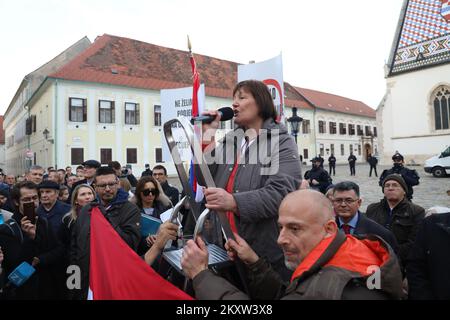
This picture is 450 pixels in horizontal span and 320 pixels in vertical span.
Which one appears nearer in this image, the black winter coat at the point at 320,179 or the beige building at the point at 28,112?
the black winter coat at the point at 320,179

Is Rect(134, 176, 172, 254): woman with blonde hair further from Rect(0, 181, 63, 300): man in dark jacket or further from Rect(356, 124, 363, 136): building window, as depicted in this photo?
Rect(356, 124, 363, 136): building window

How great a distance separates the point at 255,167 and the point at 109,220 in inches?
70.8

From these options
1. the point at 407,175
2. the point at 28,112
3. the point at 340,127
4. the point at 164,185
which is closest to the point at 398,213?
the point at 407,175

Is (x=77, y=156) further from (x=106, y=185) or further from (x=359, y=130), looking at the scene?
(x=359, y=130)

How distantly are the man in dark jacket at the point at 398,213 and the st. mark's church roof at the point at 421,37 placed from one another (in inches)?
1079

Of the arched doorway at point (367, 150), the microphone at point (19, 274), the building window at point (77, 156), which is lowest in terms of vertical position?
the microphone at point (19, 274)

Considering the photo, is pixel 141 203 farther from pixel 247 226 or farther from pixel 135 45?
pixel 135 45

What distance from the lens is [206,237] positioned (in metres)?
1.96

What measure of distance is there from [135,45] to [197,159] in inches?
1259

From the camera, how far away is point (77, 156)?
25.3 metres

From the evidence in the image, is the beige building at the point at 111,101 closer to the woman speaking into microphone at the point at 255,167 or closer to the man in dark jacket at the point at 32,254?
the man in dark jacket at the point at 32,254

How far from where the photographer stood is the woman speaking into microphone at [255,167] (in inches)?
63.8

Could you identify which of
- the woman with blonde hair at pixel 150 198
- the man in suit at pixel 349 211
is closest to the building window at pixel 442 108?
the man in suit at pixel 349 211
